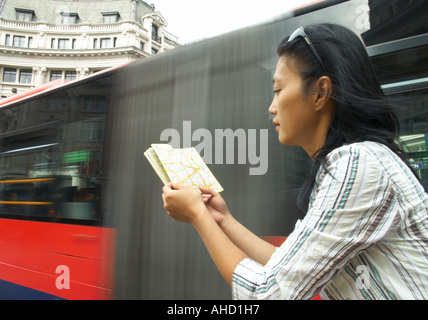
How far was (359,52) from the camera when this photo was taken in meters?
1.00

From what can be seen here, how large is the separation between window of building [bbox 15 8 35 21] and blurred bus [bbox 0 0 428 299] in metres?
44.1

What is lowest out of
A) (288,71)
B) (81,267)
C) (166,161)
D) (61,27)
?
(81,267)

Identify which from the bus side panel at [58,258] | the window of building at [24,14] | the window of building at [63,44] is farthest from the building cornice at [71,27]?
the bus side panel at [58,258]

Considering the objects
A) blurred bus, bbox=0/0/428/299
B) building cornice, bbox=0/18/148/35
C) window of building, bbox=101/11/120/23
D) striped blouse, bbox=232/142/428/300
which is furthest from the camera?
window of building, bbox=101/11/120/23

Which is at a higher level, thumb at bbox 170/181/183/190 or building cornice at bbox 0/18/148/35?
building cornice at bbox 0/18/148/35

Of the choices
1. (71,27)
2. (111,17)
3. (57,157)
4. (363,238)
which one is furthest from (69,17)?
(363,238)

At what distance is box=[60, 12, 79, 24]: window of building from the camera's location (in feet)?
131

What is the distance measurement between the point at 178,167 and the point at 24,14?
48030 mm

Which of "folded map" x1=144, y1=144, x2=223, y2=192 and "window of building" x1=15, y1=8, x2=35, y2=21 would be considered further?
"window of building" x1=15, y1=8, x2=35, y2=21

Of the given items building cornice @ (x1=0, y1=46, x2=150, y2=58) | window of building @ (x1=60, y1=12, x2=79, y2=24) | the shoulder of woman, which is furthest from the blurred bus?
window of building @ (x1=60, y1=12, x2=79, y2=24)

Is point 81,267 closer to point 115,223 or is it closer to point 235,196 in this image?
point 115,223

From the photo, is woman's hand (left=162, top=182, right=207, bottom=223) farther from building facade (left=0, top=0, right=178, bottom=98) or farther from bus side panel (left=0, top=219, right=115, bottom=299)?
building facade (left=0, top=0, right=178, bottom=98)
